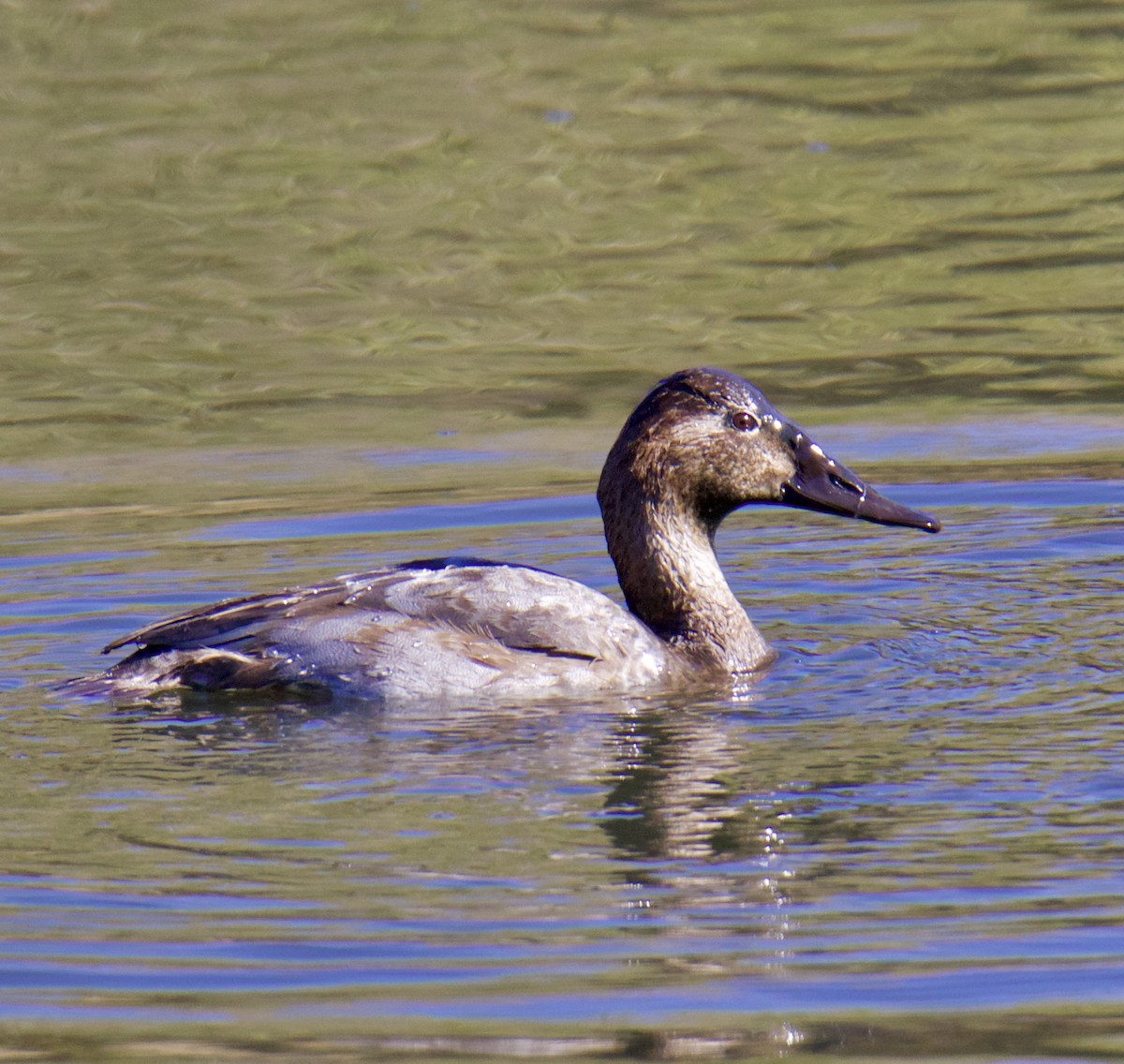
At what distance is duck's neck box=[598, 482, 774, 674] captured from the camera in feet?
27.3

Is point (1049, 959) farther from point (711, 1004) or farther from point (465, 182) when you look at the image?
point (465, 182)

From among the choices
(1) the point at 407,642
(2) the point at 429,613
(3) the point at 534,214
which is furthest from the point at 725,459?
(3) the point at 534,214

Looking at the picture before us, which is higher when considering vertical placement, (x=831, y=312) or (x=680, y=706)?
(x=831, y=312)

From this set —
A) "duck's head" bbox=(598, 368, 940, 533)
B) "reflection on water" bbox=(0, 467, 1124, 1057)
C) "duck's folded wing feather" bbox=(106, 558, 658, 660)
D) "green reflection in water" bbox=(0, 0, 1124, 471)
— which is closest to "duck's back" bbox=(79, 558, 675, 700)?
"duck's folded wing feather" bbox=(106, 558, 658, 660)

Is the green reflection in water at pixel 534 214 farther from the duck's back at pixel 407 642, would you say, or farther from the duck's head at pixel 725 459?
the duck's back at pixel 407 642

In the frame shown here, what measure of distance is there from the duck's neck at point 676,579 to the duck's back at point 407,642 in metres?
0.40

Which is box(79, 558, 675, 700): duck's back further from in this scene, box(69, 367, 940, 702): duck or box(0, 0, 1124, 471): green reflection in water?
box(0, 0, 1124, 471): green reflection in water

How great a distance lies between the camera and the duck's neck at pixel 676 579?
8.31 metres

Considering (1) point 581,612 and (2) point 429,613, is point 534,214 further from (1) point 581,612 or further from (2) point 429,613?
(2) point 429,613

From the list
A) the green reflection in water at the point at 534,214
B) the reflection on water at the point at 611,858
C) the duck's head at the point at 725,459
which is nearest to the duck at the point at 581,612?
the duck's head at the point at 725,459

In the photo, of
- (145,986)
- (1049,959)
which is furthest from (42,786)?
(1049,959)

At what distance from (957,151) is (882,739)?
10.0 metres

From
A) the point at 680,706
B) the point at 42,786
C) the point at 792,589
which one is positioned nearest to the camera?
the point at 42,786

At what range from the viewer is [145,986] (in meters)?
5.13
